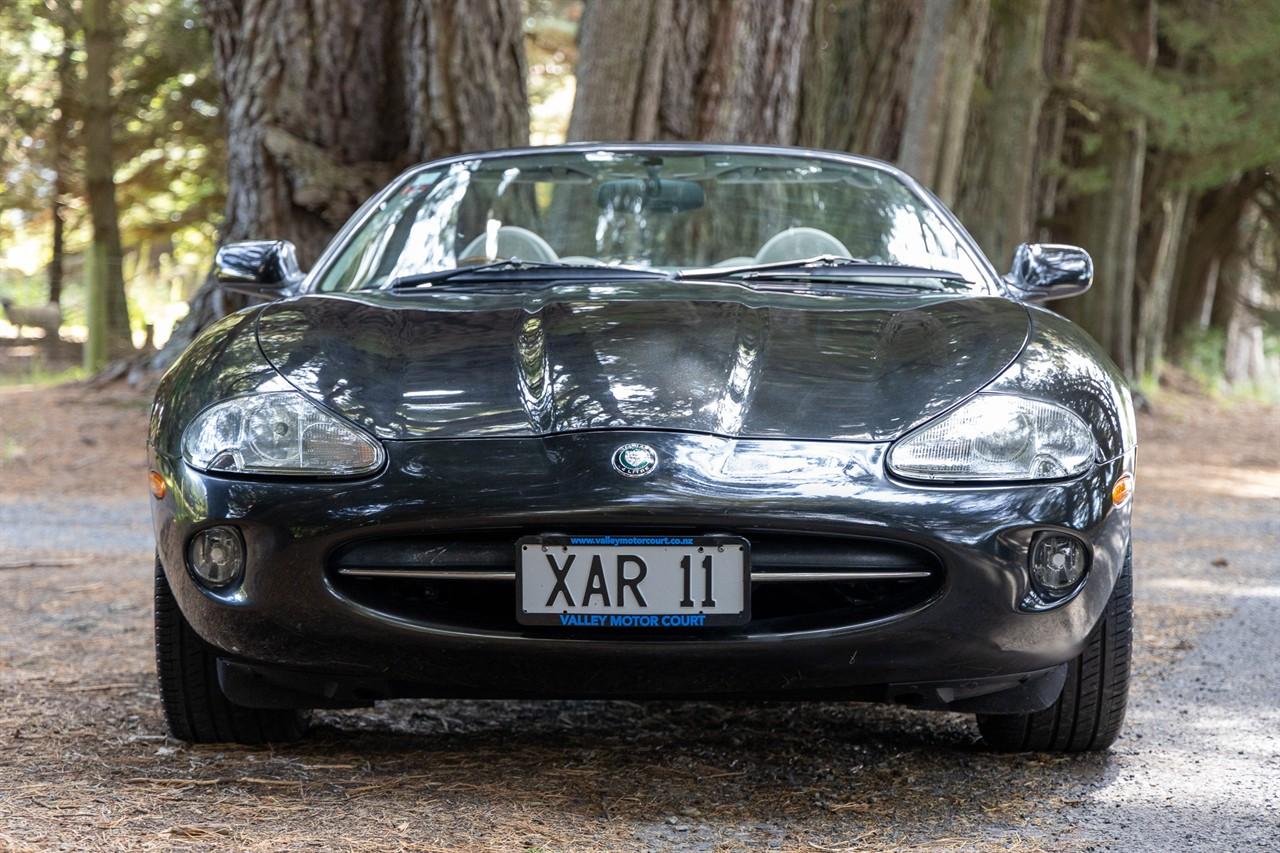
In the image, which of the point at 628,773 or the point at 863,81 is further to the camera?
the point at 863,81

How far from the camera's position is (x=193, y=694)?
3064 millimetres

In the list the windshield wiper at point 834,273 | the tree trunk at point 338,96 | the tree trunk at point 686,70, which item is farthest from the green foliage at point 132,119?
the windshield wiper at point 834,273

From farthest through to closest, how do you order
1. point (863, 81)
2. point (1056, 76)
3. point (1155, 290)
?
point (1155, 290) < point (1056, 76) < point (863, 81)

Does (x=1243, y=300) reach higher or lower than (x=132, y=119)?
lower

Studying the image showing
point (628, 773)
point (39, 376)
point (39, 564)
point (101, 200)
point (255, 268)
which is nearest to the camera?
point (628, 773)

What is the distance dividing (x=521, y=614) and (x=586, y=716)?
101cm

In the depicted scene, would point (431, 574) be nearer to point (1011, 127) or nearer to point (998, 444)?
point (998, 444)

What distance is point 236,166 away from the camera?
8.87 metres

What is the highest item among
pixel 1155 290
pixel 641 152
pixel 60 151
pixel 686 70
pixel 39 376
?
pixel 686 70

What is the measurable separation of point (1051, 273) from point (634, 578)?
1.73 meters

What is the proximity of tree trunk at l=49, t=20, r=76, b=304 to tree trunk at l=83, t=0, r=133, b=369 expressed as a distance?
231 cm

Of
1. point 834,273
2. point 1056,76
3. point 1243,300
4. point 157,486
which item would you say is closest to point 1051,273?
point 834,273

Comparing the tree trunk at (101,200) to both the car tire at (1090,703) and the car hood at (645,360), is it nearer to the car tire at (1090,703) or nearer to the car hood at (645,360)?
the car hood at (645,360)

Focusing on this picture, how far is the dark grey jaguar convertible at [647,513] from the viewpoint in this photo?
2.59 metres
